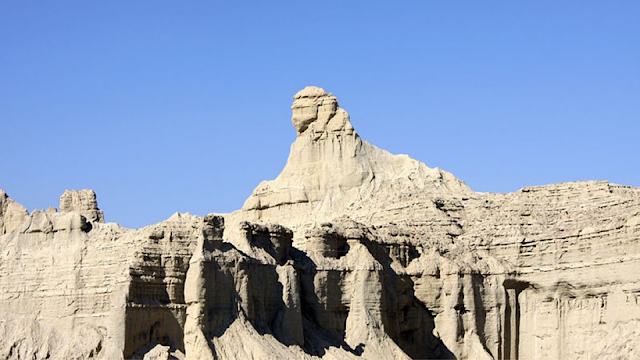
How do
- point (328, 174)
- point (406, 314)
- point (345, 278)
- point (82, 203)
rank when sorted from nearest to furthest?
point (345, 278), point (406, 314), point (82, 203), point (328, 174)

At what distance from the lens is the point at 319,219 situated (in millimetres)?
86250

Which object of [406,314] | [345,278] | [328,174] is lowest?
[406,314]

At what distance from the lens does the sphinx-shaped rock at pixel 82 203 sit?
81812 mm

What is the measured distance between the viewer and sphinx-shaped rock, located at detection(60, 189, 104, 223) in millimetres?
81812

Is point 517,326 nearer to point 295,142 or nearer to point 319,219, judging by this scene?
point 319,219

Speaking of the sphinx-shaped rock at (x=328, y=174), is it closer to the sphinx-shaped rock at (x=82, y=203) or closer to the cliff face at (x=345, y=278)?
the cliff face at (x=345, y=278)

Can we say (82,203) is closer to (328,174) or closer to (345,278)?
(328,174)

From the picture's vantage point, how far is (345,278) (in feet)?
243

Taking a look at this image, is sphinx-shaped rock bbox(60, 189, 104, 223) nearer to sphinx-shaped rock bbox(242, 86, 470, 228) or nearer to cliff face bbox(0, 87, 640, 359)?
cliff face bbox(0, 87, 640, 359)

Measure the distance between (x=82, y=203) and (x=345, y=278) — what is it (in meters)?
16.4

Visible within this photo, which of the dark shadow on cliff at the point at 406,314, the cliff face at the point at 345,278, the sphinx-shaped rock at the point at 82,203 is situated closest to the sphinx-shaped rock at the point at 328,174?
the cliff face at the point at 345,278

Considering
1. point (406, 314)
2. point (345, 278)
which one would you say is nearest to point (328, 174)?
point (406, 314)

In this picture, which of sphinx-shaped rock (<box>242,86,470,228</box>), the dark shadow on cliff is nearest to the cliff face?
the dark shadow on cliff

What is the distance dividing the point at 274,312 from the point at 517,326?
1603 centimetres
